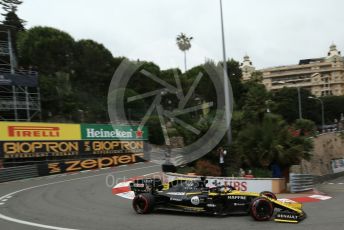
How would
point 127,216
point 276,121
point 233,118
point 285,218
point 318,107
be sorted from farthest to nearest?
point 318,107
point 233,118
point 276,121
point 127,216
point 285,218

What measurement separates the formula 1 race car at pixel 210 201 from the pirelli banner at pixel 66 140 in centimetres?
1931

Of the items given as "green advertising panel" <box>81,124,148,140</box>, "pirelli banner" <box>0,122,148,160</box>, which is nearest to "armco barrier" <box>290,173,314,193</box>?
"pirelli banner" <box>0,122,148,160</box>

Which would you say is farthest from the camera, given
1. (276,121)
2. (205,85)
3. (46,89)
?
(205,85)

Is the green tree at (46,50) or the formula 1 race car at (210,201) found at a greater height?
the green tree at (46,50)

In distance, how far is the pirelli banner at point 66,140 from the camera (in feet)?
102

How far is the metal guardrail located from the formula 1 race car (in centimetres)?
1637

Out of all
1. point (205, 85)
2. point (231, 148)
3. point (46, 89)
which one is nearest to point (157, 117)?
point (46, 89)

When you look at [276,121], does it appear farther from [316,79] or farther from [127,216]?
[316,79]

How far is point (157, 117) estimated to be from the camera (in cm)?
5291

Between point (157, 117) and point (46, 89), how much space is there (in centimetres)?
1340

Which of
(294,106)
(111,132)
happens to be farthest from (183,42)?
(111,132)

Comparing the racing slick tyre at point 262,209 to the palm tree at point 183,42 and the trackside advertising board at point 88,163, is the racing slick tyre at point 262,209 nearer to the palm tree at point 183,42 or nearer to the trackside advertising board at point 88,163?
the trackside advertising board at point 88,163

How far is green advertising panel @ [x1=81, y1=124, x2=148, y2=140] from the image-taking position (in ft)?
123

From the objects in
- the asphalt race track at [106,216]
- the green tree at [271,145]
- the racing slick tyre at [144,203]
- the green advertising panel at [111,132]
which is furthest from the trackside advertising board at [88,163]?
the racing slick tyre at [144,203]
